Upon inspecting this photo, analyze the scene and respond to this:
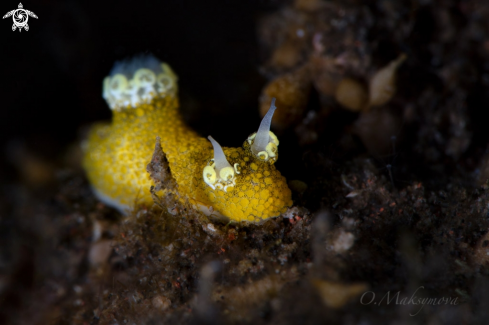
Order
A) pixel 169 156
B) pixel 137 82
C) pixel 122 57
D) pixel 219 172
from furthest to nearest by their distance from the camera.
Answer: pixel 122 57 → pixel 137 82 → pixel 169 156 → pixel 219 172

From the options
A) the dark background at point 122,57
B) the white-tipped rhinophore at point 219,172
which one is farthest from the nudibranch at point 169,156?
the dark background at point 122,57

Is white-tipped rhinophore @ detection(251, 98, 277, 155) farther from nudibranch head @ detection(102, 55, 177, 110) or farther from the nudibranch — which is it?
nudibranch head @ detection(102, 55, 177, 110)

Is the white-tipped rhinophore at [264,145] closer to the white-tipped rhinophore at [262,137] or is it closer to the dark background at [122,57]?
the white-tipped rhinophore at [262,137]

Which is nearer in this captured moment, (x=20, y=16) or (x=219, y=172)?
(x=219, y=172)

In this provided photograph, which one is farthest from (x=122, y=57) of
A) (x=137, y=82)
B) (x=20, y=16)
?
(x=20, y=16)

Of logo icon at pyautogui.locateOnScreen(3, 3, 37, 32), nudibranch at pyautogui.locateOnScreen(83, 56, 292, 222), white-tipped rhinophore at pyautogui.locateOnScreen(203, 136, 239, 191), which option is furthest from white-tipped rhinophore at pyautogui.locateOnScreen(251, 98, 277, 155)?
logo icon at pyautogui.locateOnScreen(3, 3, 37, 32)

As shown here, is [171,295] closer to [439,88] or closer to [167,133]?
[167,133]

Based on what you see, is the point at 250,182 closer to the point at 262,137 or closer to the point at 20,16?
the point at 262,137
